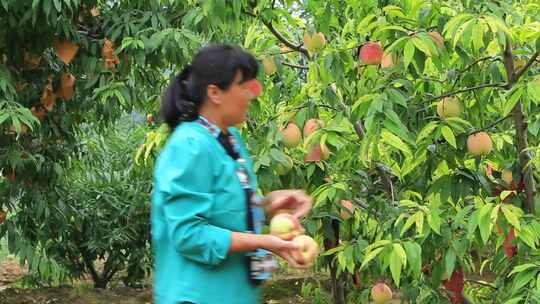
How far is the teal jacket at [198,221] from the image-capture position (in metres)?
1.83

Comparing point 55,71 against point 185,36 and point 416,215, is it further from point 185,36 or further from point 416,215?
point 416,215

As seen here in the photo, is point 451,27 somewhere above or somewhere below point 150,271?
above

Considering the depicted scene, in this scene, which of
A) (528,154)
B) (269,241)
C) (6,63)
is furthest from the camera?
(6,63)

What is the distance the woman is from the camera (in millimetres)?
1833

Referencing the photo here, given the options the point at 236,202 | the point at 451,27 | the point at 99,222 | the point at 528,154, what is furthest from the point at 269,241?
the point at 99,222

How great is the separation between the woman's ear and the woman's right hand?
11.9 inches

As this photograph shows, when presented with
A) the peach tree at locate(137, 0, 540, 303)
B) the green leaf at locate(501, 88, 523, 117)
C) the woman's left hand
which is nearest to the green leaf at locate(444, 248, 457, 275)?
the peach tree at locate(137, 0, 540, 303)

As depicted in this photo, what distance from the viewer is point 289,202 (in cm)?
217

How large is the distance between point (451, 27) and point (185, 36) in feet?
5.39

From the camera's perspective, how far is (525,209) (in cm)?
303

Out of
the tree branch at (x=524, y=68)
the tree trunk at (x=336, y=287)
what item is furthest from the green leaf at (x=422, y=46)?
the tree trunk at (x=336, y=287)

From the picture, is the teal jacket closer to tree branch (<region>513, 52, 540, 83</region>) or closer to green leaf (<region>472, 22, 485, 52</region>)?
green leaf (<region>472, 22, 485, 52</region>)

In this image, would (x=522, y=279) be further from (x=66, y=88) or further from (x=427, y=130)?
(x=66, y=88)

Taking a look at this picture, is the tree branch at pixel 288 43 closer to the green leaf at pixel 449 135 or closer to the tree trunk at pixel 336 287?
the green leaf at pixel 449 135
